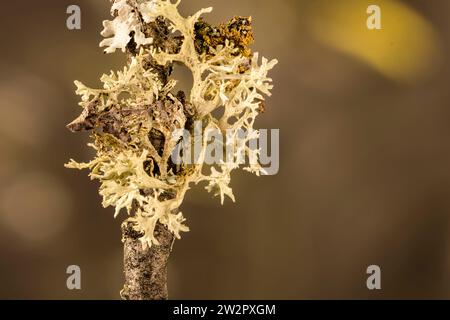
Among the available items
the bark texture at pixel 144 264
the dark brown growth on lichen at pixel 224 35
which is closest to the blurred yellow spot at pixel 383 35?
the dark brown growth on lichen at pixel 224 35

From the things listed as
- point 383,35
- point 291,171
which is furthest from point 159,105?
point 383,35

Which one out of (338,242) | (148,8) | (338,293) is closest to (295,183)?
(338,242)

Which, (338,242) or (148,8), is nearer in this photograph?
(148,8)

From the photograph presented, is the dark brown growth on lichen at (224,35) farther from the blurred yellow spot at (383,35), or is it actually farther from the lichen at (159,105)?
the blurred yellow spot at (383,35)

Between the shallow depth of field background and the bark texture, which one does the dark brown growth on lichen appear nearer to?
the bark texture

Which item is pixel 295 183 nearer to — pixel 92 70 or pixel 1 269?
pixel 92 70

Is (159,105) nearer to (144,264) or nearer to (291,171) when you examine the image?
(144,264)
